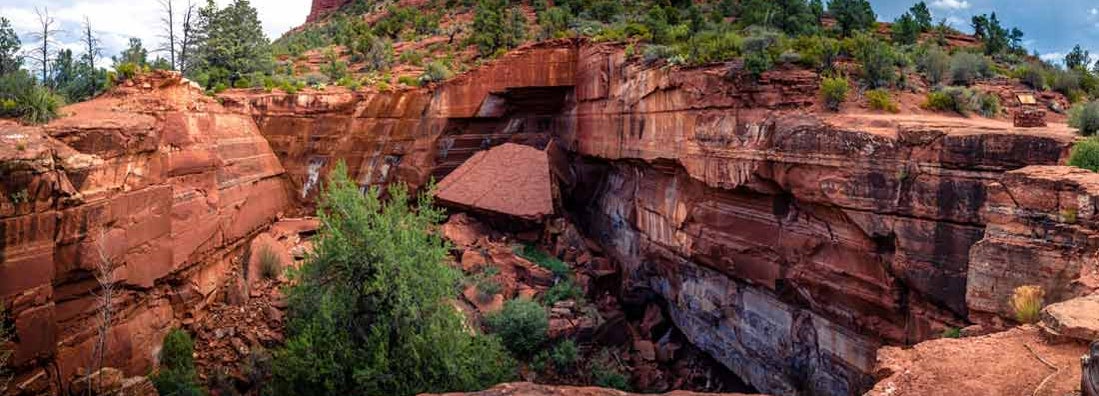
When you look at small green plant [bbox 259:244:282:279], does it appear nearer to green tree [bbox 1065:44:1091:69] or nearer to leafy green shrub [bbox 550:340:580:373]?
leafy green shrub [bbox 550:340:580:373]

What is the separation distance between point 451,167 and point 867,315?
13.1m

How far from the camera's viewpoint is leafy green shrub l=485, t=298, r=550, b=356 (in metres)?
14.6

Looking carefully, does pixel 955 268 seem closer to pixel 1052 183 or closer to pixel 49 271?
pixel 1052 183

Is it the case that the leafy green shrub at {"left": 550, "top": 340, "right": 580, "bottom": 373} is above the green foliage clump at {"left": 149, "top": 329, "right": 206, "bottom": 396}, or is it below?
below

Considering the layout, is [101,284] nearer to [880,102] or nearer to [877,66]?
[880,102]

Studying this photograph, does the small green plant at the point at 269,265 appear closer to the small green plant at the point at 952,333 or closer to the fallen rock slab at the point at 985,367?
the fallen rock slab at the point at 985,367

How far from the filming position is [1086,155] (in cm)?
898

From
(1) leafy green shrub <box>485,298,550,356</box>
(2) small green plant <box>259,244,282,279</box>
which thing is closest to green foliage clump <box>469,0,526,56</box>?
(2) small green plant <box>259,244,282,279</box>

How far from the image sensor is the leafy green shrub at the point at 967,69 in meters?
15.4

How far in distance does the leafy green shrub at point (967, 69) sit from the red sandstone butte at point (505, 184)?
1055 cm

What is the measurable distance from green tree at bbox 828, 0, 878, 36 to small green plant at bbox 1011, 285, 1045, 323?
18.3 meters

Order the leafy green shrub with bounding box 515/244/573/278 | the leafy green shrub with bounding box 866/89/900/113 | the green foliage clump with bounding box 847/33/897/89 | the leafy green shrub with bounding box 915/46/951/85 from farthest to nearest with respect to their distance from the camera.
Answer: the leafy green shrub with bounding box 515/244/573/278 < the leafy green shrub with bounding box 915/46/951/85 < the green foliage clump with bounding box 847/33/897/89 < the leafy green shrub with bounding box 866/89/900/113


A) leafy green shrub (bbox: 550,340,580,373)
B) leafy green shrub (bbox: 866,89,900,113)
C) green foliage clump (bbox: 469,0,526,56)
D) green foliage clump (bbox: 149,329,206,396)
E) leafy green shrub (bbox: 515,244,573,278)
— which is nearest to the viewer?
green foliage clump (bbox: 149,329,206,396)

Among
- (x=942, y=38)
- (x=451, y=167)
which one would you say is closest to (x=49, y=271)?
(x=451, y=167)
